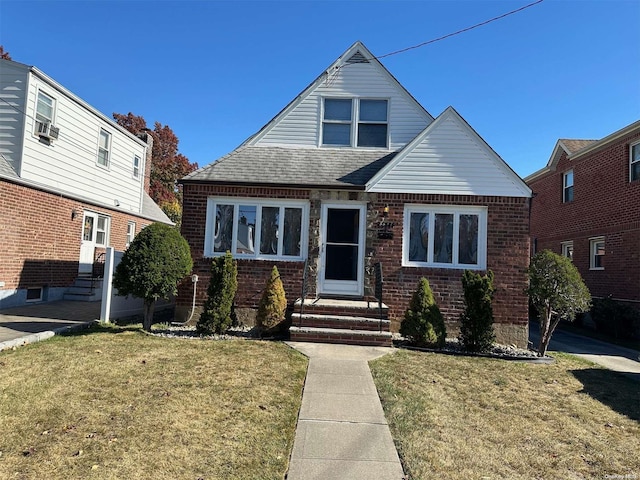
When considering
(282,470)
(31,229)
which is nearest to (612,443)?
(282,470)

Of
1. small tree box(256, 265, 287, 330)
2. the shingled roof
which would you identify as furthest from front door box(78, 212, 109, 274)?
small tree box(256, 265, 287, 330)

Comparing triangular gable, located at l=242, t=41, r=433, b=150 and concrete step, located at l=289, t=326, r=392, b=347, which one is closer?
concrete step, located at l=289, t=326, r=392, b=347

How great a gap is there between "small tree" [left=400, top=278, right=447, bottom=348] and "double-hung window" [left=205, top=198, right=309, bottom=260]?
9.71 ft

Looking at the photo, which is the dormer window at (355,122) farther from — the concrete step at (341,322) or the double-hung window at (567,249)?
the double-hung window at (567,249)

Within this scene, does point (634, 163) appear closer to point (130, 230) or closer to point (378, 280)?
point (378, 280)

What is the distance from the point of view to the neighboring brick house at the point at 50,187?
10.5 m

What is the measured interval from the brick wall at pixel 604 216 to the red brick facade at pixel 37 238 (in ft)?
57.2

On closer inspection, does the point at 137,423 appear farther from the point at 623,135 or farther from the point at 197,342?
the point at 623,135

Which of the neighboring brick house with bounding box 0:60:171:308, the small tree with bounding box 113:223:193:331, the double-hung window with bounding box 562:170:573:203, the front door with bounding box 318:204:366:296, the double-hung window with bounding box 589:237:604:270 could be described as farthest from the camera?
the double-hung window with bounding box 562:170:573:203

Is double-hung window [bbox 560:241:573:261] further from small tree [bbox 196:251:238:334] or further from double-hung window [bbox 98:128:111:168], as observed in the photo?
double-hung window [bbox 98:128:111:168]

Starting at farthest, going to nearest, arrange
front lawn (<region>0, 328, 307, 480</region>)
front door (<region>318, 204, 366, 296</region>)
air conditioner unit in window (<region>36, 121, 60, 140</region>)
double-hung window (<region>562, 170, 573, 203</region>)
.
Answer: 1. double-hung window (<region>562, 170, 573, 203</region>)
2. air conditioner unit in window (<region>36, 121, 60, 140</region>)
3. front door (<region>318, 204, 366, 296</region>)
4. front lawn (<region>0, 328, 307, 480</region>)

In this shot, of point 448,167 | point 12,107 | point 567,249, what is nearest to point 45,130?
point 12,107

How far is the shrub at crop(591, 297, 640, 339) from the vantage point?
11258 millimetres

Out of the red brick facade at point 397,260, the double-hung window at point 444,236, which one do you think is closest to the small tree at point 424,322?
the red brick facade at point 397,260
